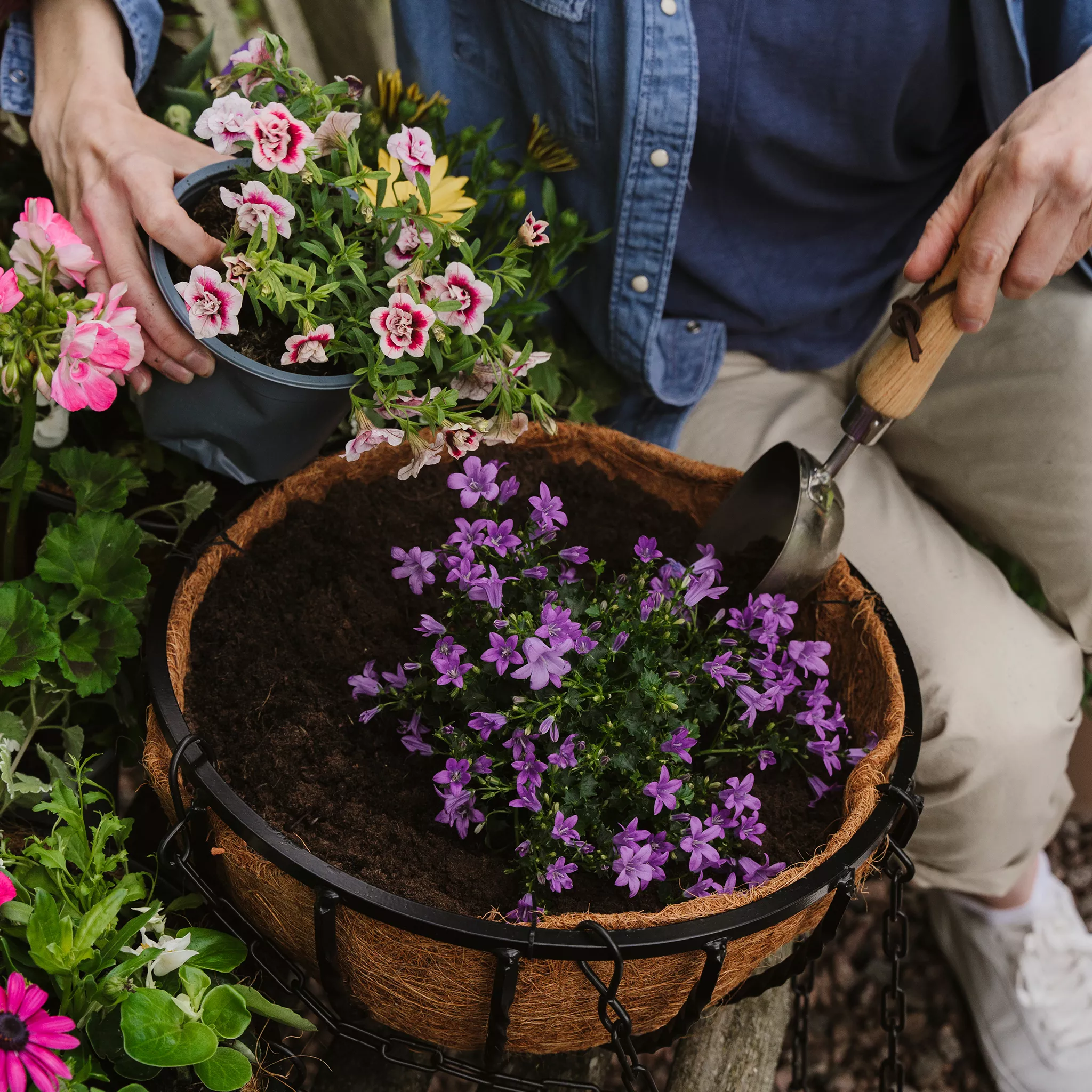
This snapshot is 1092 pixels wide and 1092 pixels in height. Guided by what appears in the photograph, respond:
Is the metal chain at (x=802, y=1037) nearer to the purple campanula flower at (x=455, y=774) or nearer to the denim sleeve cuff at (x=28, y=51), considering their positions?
the purple campanula flower at (x=455, y=774)

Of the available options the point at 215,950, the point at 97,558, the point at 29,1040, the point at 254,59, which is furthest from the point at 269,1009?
the point at 254,59

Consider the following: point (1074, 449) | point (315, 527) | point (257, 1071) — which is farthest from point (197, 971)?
point (1074, 449)

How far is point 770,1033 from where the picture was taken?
1248 mm

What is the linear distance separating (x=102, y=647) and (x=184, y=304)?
0.35m

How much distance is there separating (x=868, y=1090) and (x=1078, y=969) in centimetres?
39

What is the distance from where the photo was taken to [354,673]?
98 centimetres

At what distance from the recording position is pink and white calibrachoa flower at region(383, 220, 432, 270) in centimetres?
87

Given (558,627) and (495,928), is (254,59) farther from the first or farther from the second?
(495,928)

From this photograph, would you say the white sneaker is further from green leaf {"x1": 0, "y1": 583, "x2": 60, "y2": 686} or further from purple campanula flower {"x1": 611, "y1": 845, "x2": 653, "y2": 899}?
green leaf {"x1": 0, "y1": 583, "x2": 60, "y2": 686}

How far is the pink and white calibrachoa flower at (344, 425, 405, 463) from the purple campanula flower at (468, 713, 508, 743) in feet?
0.80

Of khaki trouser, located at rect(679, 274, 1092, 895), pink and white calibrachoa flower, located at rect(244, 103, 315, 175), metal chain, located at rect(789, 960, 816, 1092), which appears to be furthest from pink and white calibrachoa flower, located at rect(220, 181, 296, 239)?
metal chain, located at rect(789, 960, 816, 1092)

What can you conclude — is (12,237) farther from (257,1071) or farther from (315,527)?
(257,1071)

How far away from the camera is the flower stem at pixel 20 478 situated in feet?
2.95

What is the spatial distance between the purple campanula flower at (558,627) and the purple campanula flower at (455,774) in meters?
0.13
